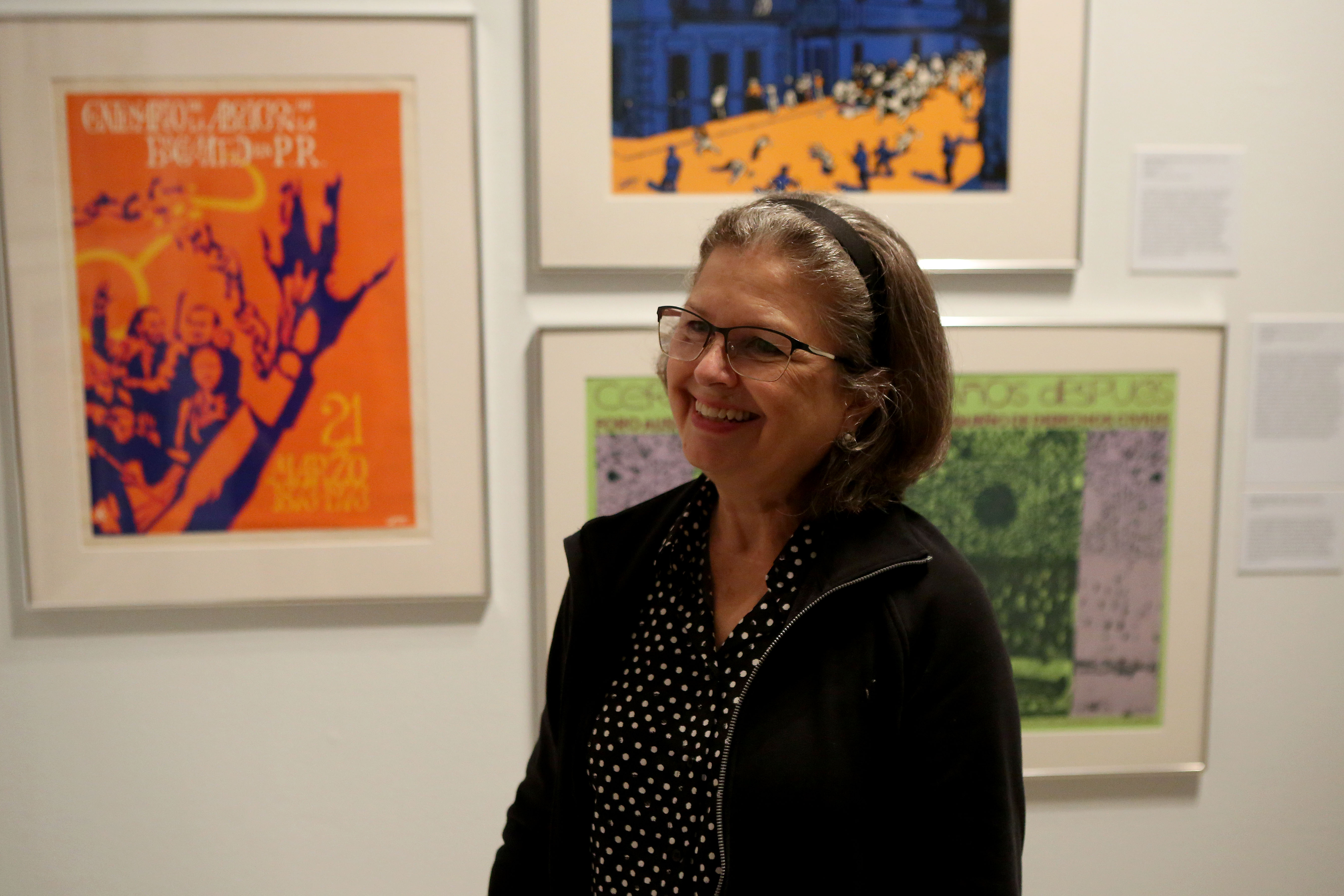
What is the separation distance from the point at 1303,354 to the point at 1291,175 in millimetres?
312

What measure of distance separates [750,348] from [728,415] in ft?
0.23

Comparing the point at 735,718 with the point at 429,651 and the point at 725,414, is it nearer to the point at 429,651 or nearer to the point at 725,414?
the point at 725,414

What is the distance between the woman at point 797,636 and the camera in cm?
91

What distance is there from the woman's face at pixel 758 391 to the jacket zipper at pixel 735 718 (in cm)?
A: 14

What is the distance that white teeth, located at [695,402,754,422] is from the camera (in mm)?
994

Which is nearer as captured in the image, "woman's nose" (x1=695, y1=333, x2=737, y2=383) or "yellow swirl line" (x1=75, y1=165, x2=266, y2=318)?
"woman's nose" (x1=695, y1=333, x2=737, y2=383)

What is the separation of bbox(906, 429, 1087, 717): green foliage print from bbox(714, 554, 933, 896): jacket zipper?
2.67ft

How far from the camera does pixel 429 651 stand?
1.71 metres

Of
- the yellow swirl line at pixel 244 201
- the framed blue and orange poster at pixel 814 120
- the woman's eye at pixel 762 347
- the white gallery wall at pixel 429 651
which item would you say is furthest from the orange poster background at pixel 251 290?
the woman's eye at pixel 762 347

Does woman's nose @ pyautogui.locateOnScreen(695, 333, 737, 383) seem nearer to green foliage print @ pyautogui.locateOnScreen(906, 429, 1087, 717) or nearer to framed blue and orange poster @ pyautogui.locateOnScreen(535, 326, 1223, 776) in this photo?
framed blue and orange poster @ pyautogui.locateOnScreen(535, 326, 1223, 776)

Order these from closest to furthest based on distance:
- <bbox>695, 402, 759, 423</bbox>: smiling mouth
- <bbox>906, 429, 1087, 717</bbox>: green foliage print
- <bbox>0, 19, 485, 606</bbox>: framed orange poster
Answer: <bbox>695, 402, 759, 423</bbox>: smiling mouth → <bbox>0, 19, 485, 606</bbox>: framed orange poster → <bbox>906, 429, 1087, 717</bbox>: green foliage print

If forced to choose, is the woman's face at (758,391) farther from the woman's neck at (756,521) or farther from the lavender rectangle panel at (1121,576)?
the lavender rectangle panel at (1121,576)

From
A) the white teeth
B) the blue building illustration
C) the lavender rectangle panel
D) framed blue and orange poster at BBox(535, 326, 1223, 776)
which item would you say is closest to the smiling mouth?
the white teeth

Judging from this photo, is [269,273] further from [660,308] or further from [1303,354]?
[1303,354]
